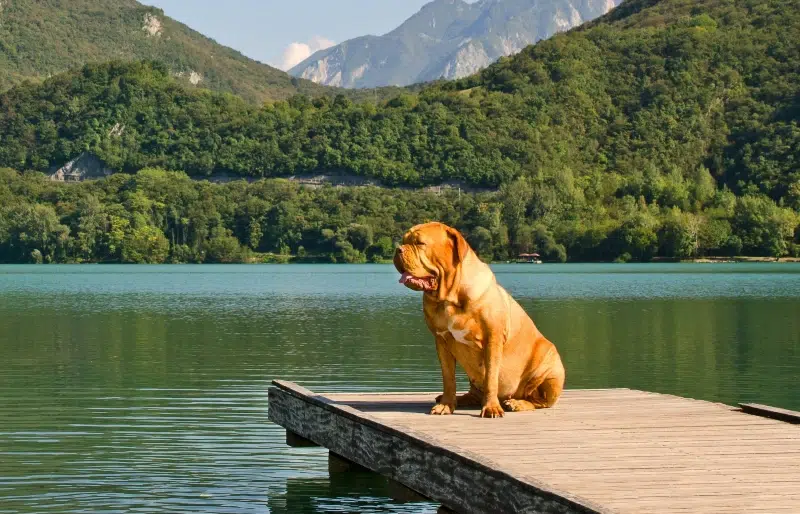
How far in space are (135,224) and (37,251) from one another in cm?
1177

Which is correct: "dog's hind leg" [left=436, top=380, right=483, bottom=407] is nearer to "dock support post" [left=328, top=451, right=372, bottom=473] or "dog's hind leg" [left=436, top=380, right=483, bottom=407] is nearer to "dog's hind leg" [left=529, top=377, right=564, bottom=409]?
"dog's hind leg" [left=529, top=377, right=564, bottom=409]

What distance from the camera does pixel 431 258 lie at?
9523 millimetres

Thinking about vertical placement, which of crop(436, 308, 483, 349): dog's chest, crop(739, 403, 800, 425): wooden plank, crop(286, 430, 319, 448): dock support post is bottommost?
crop(286, 430, 319, 448): dock support post

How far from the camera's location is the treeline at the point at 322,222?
5340 inches

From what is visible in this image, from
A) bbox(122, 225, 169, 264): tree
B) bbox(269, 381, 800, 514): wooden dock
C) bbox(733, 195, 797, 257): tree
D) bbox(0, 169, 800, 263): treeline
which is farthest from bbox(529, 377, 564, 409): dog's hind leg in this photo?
bbox(122, 225, 169, 264): tree

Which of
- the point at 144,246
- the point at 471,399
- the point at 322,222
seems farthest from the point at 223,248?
the point at 471,399

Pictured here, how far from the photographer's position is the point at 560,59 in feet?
570

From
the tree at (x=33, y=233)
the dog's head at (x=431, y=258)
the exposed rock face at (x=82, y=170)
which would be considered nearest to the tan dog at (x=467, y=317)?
the dog's head at (x=431, y=258)

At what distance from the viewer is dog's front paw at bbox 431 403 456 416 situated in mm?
10250

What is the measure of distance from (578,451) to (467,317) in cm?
155

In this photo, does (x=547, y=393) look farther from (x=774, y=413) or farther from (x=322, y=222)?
(x=322, y=222)

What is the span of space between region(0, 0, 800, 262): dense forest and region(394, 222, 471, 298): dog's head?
122 meters

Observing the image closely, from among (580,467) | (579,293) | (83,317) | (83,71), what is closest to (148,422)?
(580,467)

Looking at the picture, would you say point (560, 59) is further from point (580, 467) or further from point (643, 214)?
point (580, 467)
